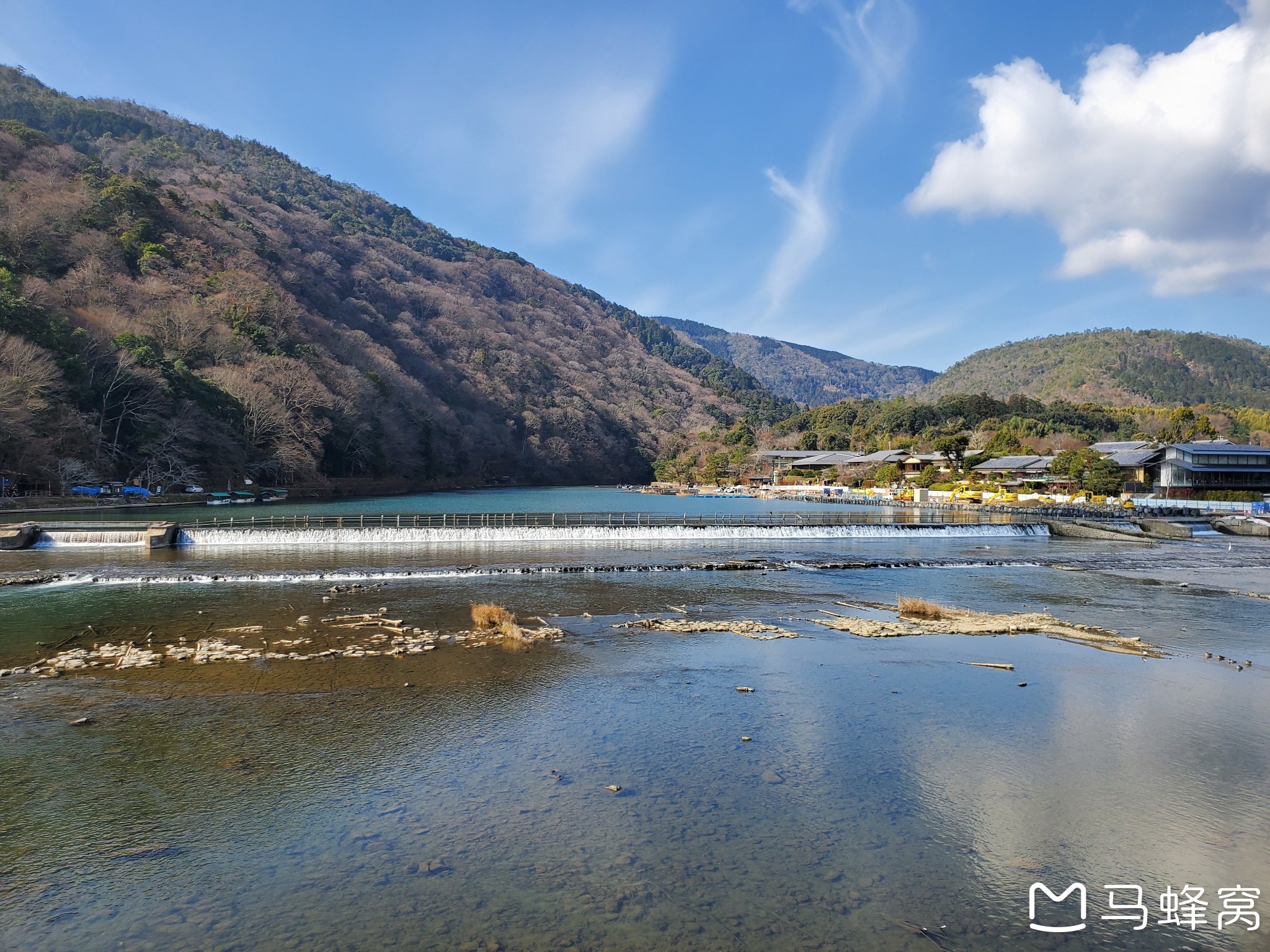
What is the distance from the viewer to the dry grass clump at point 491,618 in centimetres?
1250

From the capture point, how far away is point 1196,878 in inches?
197

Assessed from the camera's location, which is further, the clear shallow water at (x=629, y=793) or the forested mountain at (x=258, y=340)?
the forested mountain at (x=258, y=340)

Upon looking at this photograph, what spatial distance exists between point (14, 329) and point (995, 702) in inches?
1602

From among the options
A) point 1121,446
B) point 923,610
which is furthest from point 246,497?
point 1121,446

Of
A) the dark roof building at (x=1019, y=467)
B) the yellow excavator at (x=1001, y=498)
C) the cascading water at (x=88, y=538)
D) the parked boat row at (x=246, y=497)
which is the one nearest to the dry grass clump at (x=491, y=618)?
the cascading water at (x=88, y=538)

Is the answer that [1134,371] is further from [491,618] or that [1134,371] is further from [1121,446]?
[491,618]

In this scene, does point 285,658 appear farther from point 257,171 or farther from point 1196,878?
point 257,171

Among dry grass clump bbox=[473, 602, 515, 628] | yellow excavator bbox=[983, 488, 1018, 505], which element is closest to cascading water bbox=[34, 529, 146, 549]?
dry grass clump bbox=[473, 602, 515, 628]

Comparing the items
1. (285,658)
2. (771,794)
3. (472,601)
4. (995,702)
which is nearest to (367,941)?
(771,794)

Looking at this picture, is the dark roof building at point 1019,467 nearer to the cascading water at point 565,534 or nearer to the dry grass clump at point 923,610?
the cascading water at point 565,534

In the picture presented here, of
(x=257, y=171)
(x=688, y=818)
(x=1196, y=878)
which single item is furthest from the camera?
(x=257, y=171)

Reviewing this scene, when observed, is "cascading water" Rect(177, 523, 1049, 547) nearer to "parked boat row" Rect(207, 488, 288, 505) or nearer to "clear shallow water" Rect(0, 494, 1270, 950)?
"clear shallow water" Rect(0, 494, 1270, 950)

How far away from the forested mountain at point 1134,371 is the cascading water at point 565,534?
284ft

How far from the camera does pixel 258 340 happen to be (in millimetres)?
47406
